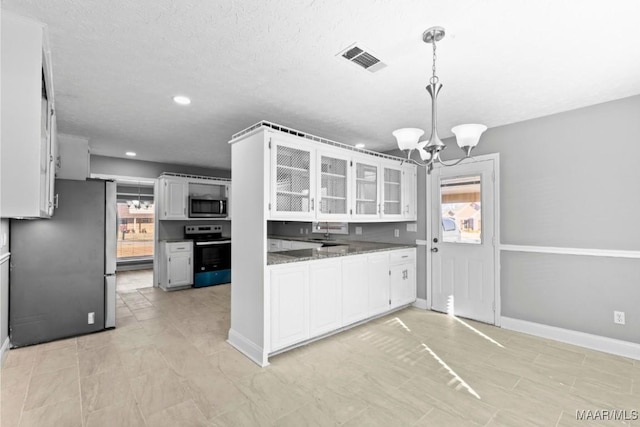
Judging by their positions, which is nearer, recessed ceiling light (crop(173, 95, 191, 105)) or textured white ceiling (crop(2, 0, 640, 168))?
textured white ceiling (crop(2, 0, 640, 168))

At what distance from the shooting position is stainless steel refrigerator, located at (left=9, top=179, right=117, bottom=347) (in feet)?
10.4

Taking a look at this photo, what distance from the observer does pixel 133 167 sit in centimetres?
573

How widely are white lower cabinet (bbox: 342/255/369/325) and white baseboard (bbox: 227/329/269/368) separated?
3.51ft

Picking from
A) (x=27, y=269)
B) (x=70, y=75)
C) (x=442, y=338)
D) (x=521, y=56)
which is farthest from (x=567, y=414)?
(x=27, y=269)

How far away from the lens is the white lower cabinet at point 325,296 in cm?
316

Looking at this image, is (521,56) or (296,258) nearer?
(521,56)

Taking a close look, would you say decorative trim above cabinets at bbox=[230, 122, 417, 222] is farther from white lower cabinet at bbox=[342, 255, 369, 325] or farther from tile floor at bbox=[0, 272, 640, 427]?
tile floor at bbox=[0, 272, 640, 427]

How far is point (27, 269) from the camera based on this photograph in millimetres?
3199

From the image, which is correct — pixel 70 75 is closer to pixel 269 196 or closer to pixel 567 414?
pixel 269 196

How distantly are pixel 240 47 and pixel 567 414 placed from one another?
3381 millimetres

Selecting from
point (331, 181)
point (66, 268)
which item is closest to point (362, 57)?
point (331, 181)

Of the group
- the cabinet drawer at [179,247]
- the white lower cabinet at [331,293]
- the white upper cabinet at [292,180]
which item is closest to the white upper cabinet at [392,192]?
the white lower cabinet at [331,293]

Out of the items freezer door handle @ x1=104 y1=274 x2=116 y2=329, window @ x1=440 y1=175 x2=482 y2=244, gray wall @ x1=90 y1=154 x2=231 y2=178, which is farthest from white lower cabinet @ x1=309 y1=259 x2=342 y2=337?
gray wall @ x1=90 y1=154 x2=231 y2=178

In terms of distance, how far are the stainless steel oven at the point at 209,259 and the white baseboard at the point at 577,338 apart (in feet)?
15.8
